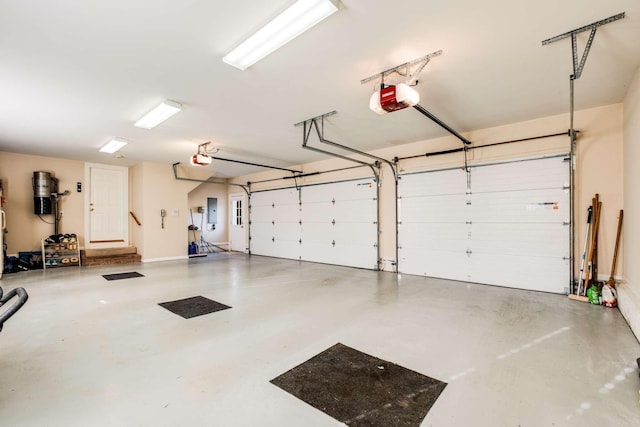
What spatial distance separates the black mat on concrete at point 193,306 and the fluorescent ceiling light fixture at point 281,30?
9.31 ft

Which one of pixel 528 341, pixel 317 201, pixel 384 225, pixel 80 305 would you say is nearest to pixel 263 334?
pixel 528 341

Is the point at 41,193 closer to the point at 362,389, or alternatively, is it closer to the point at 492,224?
the point at 362,389

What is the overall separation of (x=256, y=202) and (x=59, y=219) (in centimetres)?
513

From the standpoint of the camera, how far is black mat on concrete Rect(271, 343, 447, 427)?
166cm

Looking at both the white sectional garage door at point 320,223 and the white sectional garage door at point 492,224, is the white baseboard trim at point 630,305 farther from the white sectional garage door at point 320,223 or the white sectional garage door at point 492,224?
the white sectional garage door at point 320,223

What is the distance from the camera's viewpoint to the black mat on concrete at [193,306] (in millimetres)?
3418

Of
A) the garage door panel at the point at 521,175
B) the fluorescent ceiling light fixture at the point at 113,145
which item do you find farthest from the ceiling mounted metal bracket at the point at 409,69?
the fluorescent ceiling light fixture at the point at 113,145

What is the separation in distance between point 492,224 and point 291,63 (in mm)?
4230

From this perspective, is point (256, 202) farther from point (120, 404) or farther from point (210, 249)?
point (120, 404)

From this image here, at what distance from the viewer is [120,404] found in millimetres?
1753

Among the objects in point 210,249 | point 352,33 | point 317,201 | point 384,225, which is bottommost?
point 210,249

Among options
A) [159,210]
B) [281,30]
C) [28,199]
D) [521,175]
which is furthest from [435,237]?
[28,199]

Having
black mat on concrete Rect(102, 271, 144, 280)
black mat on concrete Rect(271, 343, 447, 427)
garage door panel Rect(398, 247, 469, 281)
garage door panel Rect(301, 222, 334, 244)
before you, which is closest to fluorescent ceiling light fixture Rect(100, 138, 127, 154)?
black mat on concrete Rect(102, 271, 144, 280)

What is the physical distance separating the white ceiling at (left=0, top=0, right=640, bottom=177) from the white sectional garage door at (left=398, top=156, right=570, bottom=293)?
0.98 metres
